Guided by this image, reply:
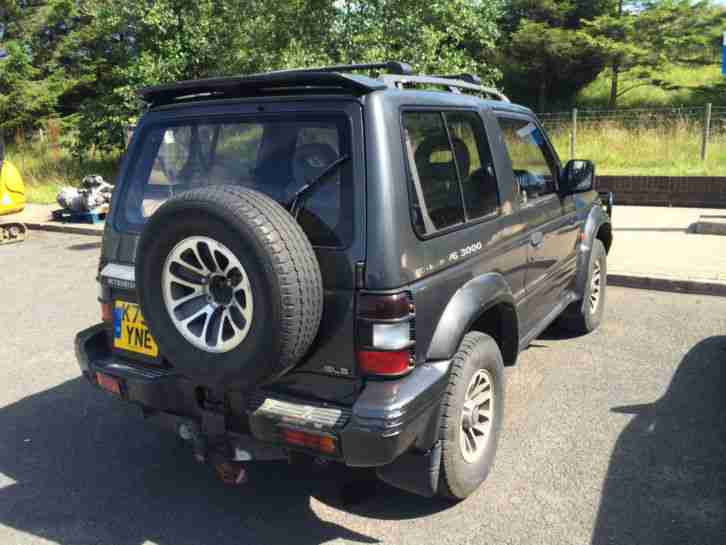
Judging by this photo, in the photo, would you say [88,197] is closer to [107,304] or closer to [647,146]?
[107,304]

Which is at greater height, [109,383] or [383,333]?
[383,333]

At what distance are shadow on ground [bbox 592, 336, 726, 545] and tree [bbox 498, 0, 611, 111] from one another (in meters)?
22.8

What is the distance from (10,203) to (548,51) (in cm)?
2047

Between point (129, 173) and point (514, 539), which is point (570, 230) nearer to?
point (514, 539)

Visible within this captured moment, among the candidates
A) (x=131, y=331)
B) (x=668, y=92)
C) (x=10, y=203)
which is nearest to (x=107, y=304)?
(x=131, y=331)

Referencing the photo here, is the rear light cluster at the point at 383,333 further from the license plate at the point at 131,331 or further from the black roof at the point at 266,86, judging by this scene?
the license plate at the point at 131,331

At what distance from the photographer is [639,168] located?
42.8 feet

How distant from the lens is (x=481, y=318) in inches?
133

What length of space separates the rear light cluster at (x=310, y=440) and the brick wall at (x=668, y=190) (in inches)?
386

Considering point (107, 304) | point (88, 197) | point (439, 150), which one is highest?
point (439, 150)

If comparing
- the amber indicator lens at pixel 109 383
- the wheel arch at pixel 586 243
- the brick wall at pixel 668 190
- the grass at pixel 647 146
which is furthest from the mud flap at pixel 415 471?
the grass at pixel 647 146

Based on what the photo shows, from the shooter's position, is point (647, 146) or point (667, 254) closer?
point (667, 254)

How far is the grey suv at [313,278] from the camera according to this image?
2490 mm

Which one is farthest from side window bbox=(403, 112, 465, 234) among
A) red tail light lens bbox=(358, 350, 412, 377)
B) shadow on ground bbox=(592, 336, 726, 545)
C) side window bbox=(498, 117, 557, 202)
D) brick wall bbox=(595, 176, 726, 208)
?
brick wall bbox=(595, 176, 726, 208)
